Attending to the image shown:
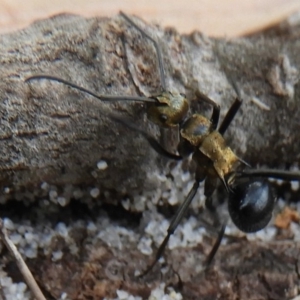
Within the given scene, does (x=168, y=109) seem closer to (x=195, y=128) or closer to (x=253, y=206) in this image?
(x=195, y=128)

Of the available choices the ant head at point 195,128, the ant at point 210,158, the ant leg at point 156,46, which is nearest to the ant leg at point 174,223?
the ant at point 210,158

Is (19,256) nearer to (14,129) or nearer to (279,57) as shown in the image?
(14,129)

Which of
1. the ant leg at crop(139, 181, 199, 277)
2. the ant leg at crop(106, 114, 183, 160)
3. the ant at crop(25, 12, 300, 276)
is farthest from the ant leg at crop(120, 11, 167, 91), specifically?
the ant leg at crop(139, 181, 199, 277)

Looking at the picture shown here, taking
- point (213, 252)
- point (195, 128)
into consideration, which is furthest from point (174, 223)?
point (195, 128)

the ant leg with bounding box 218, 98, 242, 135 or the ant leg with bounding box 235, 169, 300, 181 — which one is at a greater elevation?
the ant leg with bounding box 218, 98, 242, 135

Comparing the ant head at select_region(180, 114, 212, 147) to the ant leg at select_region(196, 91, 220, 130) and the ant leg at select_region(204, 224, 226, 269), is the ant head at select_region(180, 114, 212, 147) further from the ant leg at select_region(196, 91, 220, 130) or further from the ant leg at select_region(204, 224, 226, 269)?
the ant leg at select_region(204, 224, 226, 269)
